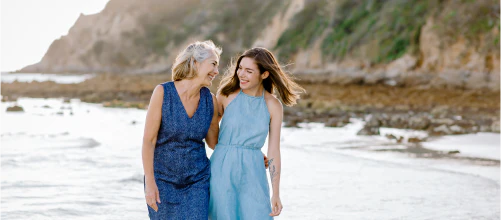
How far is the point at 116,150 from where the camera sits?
36.1 feet

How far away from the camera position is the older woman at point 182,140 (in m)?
3.55

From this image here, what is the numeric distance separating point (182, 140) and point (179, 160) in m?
0.11

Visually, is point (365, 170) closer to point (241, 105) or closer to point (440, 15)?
point (241, 105)

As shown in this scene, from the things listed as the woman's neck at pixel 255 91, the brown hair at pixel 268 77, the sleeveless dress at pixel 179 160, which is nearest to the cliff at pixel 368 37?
the brown hair at pixel 268 77

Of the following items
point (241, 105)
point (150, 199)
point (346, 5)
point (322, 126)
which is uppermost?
point (346, 5)

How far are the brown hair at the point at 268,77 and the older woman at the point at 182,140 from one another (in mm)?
282

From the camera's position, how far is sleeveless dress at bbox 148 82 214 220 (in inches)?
140

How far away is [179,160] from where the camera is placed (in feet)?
11.8

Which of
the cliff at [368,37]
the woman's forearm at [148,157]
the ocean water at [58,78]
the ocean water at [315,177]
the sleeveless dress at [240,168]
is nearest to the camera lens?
the woman's forearm at [148,157]

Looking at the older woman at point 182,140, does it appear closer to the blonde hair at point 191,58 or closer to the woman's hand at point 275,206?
the blonde hair at point 191,58

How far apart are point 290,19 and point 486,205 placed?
38.4 meters

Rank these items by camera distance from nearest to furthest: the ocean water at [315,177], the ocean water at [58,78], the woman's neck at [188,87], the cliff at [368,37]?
the woman's neck at [188,87]
the ocean water at [315,177]
the cliff at [368,37]
the ocean water at [58,78]

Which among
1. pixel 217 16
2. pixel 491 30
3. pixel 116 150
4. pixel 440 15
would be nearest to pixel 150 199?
pixel 116 150

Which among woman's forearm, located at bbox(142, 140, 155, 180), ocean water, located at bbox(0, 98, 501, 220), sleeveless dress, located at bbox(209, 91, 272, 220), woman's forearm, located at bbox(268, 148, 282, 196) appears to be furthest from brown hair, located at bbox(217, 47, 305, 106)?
ocean water, located at bbox(0, 98, 501, 220)
